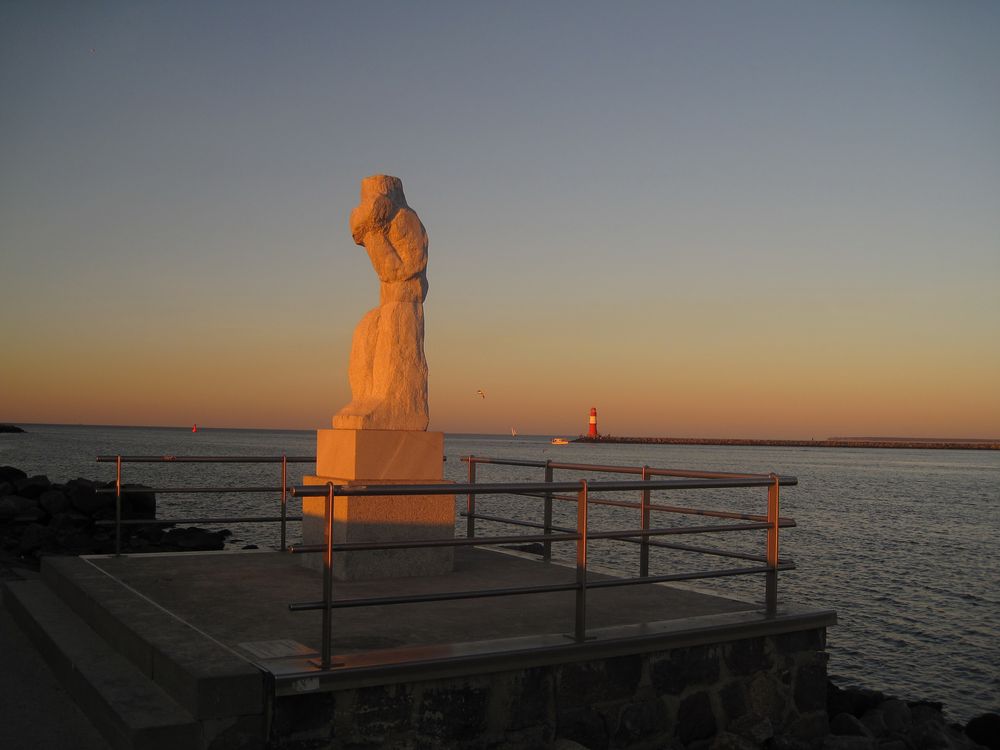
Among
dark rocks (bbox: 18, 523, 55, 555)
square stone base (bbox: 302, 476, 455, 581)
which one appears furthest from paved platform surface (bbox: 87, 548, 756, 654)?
dark rocks (bbox: 18, 523, 55, 555)

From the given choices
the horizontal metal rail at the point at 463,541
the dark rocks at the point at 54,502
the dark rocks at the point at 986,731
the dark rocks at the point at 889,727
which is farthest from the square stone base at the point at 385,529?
the dark rocks at the point at 54,502

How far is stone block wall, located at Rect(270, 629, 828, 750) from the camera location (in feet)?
15.8

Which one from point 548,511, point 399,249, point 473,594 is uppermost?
point 399,249

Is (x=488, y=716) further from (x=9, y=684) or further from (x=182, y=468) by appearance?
(x=182, y=468)

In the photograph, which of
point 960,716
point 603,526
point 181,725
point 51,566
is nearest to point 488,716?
point 181,725

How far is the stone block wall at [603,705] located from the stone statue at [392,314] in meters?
3.34

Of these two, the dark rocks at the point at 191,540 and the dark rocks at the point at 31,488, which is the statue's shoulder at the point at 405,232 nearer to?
the dark rocks at the point at 191,540

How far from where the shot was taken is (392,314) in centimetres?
857

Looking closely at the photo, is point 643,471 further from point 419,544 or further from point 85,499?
point 85,499

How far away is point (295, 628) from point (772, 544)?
320cm

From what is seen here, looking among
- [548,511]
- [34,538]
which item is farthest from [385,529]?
[34,538]

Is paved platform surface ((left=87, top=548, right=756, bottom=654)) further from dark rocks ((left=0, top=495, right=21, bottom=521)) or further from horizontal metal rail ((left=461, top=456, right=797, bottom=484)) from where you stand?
dark rocks ((left=0, top=495, right=21, bottom=521))

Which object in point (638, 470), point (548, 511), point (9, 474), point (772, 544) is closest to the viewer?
point (772, 544)

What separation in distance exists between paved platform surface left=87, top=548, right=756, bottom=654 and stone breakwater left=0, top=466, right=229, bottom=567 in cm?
680
